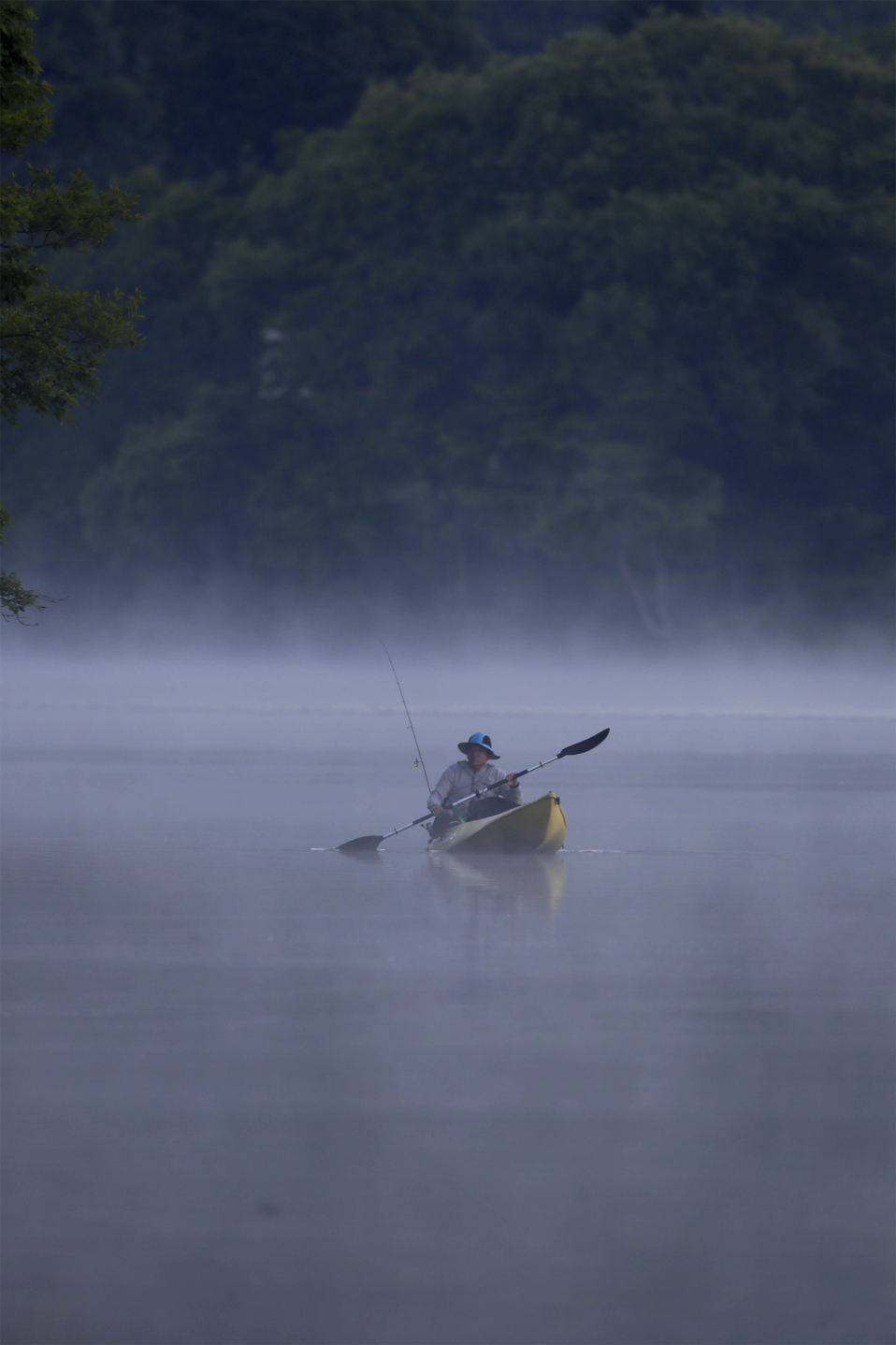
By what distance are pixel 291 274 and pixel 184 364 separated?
5970 mm

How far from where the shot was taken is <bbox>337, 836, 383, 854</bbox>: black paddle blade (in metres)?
16.9

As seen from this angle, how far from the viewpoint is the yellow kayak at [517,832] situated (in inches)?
647

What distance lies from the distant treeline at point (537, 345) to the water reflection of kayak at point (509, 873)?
1563 inches

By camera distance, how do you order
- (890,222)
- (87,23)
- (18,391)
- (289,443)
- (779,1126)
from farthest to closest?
1. (87,23)
2. (289,443)
3. (890,222)
4. (18,391)
5. (779,1126)

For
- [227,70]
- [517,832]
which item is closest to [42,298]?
[517,832]

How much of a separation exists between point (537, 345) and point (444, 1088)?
5452 cm

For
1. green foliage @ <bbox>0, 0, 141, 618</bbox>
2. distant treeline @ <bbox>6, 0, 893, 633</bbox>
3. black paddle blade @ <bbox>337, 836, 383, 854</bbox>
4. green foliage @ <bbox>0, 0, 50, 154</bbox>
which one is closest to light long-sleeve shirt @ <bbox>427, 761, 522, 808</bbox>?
black paddle blade @ <bbox>337, 836, 383, 854</bbox>

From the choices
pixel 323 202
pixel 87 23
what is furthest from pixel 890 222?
Answer: pixel 87 23

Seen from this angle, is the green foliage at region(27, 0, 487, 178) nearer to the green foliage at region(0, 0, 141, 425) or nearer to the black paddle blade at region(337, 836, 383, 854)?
the green foliage at region(0, 0, 141, 425)

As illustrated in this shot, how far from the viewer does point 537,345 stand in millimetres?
60875

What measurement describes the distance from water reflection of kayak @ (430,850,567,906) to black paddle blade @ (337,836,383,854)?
1.77ft

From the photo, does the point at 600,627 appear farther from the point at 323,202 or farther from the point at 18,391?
A: the point at 18,391

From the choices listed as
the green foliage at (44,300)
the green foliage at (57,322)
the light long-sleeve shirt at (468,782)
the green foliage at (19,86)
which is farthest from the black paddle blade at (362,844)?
the green foliage at (19,86)

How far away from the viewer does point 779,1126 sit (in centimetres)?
721
